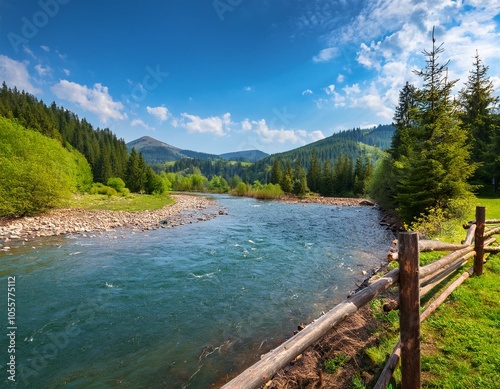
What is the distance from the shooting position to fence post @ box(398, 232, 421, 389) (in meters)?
3.36

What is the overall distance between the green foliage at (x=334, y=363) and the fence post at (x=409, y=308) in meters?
1.54

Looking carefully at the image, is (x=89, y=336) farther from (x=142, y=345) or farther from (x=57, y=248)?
(x=57, y=248)

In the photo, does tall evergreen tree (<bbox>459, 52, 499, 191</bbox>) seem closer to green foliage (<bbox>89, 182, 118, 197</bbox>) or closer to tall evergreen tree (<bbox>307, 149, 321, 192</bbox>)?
tall evergreen tree (<bbox>307, 149, 321, 192</bbox>)

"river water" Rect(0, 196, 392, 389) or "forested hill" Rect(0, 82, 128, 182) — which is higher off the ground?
"forested hill" Rect(0, 82, 128, 182)

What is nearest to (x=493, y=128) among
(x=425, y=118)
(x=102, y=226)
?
(x=425, y=118)

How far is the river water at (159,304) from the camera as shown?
6.01 m

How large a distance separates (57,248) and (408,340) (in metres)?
18.4

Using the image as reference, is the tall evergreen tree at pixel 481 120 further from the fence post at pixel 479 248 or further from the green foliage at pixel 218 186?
the green foliage at pixel 218 186

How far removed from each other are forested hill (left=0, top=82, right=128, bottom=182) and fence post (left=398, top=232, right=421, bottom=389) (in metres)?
78.1

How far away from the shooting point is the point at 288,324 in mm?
7746

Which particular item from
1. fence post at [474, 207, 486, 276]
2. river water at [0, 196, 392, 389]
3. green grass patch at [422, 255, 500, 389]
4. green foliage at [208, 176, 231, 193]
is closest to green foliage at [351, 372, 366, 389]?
green grass patch at [422, 255, 500, 389]

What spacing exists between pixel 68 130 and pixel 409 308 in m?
108

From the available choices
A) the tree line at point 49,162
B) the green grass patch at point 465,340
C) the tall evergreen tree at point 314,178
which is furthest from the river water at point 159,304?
the tall evergreen tree at point 314,178

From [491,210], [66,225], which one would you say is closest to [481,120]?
[491,210]
